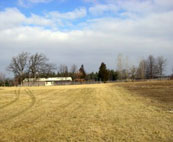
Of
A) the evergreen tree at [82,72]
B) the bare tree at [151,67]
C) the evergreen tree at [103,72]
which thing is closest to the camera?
the evergreen tree at [103,72]

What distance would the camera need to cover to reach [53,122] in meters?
8.49

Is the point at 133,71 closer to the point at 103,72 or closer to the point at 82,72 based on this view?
the point at 103,72

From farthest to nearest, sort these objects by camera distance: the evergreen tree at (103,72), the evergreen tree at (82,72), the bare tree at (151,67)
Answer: the evergreen tree at (82,72) < the bare tree at (151,67) < the evergreen tree at (103,72)

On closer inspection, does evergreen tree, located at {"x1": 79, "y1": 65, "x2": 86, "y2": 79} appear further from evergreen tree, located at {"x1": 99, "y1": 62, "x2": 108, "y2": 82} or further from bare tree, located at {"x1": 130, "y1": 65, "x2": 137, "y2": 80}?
bare tree, located at {"x1": 130, "y1": 65, "x2": 137, "y2": 80}

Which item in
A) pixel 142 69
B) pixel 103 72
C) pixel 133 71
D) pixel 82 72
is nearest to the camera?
pixel 103 72

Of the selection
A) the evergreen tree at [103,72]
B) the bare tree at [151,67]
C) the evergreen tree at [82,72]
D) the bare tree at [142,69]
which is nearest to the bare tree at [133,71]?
the bare tree at [142,69]

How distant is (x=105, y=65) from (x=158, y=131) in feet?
278

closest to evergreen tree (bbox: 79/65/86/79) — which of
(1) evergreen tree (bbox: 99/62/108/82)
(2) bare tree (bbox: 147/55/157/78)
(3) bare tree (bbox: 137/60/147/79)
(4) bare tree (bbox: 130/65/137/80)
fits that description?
(1) evergreen tree (bbox: 99/62/108/82)

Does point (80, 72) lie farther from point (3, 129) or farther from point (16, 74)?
point (3, 129)

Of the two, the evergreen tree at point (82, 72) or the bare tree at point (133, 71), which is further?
the evergreen tree at point (82, 72)

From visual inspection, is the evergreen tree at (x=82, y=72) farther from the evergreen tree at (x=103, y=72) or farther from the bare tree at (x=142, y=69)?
the bare tree at (x=142, y=69)

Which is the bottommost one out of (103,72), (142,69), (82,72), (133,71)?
(103,72)

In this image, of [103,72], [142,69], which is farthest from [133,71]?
[103,72]

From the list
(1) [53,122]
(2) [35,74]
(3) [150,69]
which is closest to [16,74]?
(2) [35,74]
